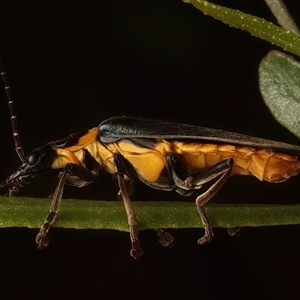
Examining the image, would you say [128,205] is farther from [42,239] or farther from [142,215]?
[42,239]

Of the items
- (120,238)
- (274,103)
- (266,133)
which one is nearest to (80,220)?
(274,103)

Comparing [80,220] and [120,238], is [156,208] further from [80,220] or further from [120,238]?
[120,238]

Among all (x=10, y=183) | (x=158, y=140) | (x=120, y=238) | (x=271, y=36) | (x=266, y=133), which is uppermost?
(x=271, y=36)

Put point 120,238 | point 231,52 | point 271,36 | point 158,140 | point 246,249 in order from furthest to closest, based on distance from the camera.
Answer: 1. point 231,52
2. point 120,238
3. point 246,249
4. point 158,140
5. point 271,36

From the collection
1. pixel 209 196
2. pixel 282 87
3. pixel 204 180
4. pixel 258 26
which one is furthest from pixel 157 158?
pixel 258 26

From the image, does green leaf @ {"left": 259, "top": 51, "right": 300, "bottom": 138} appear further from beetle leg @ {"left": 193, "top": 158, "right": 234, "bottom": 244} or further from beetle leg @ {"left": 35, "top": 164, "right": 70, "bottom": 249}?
beetle leg @ {"left": 35, "top": 164, "right": 70, "bottom": 249}

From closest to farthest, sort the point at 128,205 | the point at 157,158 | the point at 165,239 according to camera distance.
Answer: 1. the point at 128,205
2. the point at 165,239
3. the point at 157,158

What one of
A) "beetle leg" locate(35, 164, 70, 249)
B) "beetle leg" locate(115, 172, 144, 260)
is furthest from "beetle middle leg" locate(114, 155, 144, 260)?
"beetle leg" locate(35, 164, 70, 249)
